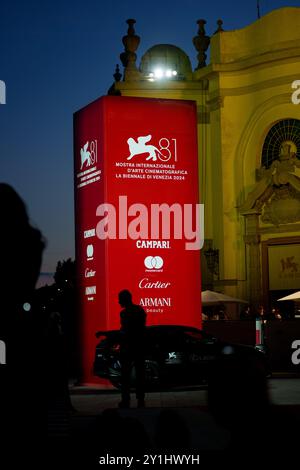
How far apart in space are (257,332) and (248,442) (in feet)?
68.4

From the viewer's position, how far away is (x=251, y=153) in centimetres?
3956

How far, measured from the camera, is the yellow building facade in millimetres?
37781

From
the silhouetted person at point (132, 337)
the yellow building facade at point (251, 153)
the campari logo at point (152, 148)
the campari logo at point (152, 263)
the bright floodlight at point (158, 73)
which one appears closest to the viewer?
the silhouetted person at point (132, 337)

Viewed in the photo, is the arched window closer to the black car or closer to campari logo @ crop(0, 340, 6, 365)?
the black car

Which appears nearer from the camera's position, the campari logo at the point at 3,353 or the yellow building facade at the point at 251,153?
the campari logo at the point at 3,353

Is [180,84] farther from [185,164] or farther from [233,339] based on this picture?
[185,164]

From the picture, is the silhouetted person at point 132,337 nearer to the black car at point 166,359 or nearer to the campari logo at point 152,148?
the black car at point 166,359

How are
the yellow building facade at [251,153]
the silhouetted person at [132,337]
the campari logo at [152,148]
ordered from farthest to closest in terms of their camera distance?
1. the yellow building facade at [251,153]
2. the campari logo at [152,148]
3. the silhouetted person at [132,337]

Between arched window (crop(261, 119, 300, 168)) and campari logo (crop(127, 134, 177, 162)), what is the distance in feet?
63.9

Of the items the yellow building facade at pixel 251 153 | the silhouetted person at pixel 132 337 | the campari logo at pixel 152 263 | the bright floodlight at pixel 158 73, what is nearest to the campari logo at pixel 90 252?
the campari logo at pixel 152 263

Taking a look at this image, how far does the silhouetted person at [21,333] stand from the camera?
2658 millimetres

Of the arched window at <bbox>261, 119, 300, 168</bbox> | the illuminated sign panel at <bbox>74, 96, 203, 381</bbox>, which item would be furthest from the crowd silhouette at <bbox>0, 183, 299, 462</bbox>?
the arched window at <bbox>261, 119, 300, 168</bbox>

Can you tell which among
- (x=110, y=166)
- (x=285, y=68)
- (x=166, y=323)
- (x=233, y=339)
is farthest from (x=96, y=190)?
(x=285, y=68)

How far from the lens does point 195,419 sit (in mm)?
11273
